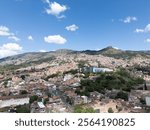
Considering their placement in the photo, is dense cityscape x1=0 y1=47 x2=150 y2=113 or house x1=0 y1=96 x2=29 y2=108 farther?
house x1=0 y1=96 x2=29 y2=108

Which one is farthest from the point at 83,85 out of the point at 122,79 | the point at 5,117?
the point at 5,117

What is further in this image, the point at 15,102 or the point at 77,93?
the point at 77,93

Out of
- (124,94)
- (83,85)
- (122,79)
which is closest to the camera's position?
(124,94)

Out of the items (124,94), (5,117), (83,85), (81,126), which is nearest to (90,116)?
(81,126)

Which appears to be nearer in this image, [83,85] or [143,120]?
[143,120]

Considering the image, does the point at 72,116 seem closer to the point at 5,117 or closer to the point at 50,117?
the point at 50,117

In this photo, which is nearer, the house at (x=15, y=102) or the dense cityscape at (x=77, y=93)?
the dense cityscape at (x=77, y=93)

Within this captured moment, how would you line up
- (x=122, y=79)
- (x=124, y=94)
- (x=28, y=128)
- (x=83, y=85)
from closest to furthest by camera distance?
1. (x=28, y=128)
2. (x=124, y=94)
3. (x=83, y=85)
4. (x=122, y=79)

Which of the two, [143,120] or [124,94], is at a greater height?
[143,120]

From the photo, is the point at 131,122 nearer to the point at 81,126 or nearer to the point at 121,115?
the point at 121,115
